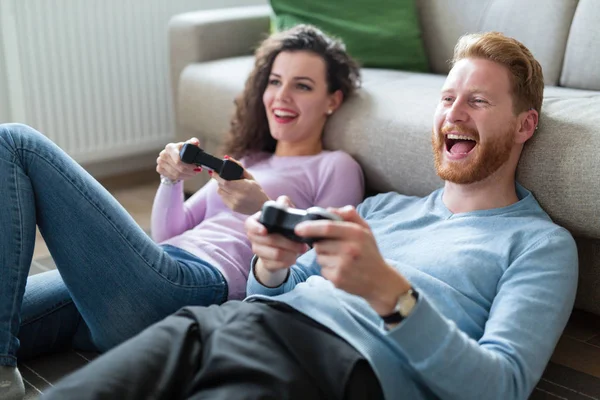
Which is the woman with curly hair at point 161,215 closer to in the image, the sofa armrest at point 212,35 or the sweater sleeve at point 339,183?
the sweater sleeve at point 339,183

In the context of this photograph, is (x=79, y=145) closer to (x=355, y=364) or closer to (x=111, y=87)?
(x=111, y=87)

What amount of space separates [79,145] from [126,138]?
0.65 ft

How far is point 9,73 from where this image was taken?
107 inches

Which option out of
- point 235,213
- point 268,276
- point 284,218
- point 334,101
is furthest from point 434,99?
point 284,218

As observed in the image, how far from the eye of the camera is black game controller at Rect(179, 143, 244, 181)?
1568 mm

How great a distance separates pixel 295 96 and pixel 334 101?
13cm

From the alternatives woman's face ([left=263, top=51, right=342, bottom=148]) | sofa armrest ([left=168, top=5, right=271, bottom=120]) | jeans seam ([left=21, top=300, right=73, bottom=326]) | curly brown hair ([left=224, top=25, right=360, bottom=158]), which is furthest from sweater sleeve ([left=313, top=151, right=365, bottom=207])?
sofa armrest ([left=168, top=5, right=271, bottom=120])

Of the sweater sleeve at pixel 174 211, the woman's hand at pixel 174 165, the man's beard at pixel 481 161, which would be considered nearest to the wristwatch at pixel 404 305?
the man's beard at pixel 481 161

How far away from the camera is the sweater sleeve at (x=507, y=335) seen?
1.06m

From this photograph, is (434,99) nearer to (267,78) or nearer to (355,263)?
(267,78)

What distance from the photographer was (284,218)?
3.62ft

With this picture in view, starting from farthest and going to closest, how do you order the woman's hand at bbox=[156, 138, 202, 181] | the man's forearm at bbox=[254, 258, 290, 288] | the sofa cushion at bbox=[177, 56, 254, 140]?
the sofa cushion at bbox=[177, 56, 254, 140]
the woman's hand at bbox=[156, 138, 202, 181]
the man's forearm at bbox=[254, 258, 290, 288]

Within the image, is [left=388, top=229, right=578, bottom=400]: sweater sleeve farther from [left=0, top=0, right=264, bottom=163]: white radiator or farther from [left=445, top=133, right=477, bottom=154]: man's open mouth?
[left=0, top=0, right=264, bottom=163]: white radiator

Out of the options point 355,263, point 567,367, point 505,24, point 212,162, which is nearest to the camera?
point 355,263
